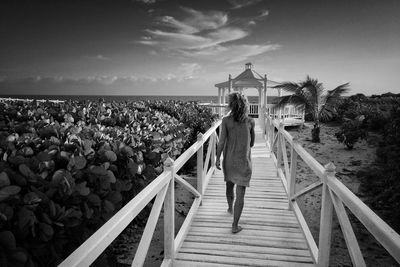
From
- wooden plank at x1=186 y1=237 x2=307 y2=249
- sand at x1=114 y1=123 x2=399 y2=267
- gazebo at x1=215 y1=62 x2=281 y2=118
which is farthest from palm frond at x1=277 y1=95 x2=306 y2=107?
wooden plank at x1=186 y1=237 x2=307 y2=249

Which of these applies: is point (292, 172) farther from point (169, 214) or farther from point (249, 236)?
point (169, 214)

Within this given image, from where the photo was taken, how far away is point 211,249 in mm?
3275

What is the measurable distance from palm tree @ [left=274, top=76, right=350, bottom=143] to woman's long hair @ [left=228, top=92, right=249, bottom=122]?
9997mm

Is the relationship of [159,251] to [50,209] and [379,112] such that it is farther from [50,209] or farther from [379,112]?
[379,112]

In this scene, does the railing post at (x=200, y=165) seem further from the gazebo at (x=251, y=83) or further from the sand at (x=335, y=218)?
the gazebo at (x=251, y=83)

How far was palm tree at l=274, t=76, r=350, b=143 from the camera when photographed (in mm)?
12359

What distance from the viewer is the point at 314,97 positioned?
1251 centimetres

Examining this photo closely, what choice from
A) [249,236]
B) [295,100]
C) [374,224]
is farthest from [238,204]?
[295,100]

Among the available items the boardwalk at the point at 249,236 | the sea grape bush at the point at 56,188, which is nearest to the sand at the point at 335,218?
the boardwalk at the point at 249,236

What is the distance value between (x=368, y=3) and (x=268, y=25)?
781 centimetres

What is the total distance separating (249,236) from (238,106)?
5.67 feet

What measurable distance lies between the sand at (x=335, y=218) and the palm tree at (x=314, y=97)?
1.86 m

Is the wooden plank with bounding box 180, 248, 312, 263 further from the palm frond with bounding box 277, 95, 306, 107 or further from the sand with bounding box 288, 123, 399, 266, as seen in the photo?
the palm frond with bounding box 277, 95, 306, 107

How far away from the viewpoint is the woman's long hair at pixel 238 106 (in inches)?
137
